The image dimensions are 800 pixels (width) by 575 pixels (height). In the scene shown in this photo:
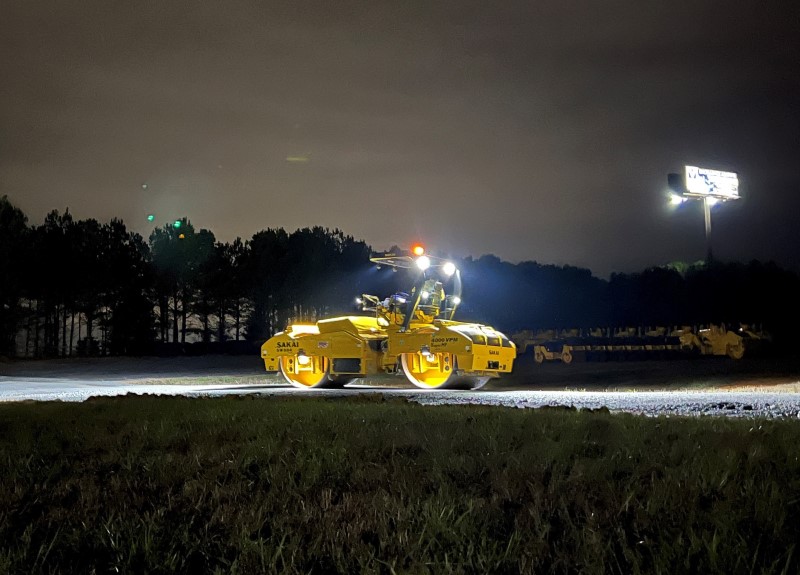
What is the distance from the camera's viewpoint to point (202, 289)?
66688mm

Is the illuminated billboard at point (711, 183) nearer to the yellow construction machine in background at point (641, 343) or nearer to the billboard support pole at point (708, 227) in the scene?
the billboard support pole at point (708, 227)

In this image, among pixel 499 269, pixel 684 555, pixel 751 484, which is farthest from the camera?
pixel 499 269

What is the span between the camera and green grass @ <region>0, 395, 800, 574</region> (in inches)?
131

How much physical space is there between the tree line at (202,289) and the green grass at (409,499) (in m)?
49.1

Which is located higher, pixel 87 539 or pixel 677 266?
pixel 677 266

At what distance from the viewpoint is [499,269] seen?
76.1 meters

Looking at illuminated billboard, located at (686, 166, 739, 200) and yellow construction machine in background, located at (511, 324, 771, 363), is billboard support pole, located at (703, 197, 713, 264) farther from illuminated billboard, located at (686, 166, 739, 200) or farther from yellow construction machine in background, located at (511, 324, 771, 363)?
yellow construction machine in background, located at (511, 324, 771, 363)

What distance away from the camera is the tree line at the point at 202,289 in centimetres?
5906

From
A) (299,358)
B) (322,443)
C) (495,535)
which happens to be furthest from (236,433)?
(299,358)

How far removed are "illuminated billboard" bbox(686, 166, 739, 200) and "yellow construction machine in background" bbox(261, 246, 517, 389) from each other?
52.1m

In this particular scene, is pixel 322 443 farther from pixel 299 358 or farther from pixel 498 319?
pixel 498 319

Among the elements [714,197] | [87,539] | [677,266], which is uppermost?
[714,197]

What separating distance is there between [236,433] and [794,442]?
4.73 metres

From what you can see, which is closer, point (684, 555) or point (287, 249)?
point (684, 555)
